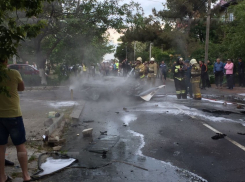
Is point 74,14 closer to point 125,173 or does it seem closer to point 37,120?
point 37,120

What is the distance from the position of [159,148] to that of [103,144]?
1139mm

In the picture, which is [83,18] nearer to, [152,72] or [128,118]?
[152,72]

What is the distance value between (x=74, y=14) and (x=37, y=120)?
1203 centimetres

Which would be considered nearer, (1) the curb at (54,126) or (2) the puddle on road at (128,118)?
(1) the curb at (54,126)

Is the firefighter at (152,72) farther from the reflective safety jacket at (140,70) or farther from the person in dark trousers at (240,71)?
the person in dark trousers at (240,71)

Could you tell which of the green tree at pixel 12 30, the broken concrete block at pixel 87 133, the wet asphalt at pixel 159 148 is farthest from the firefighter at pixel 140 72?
the green tree at pixel 12 30

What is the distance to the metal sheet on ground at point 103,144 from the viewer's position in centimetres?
621

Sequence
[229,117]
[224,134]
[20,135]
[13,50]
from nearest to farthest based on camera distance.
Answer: [13,50]
[20,135]
[224,134]
[229,117]

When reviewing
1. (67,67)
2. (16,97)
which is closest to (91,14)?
(67,67)

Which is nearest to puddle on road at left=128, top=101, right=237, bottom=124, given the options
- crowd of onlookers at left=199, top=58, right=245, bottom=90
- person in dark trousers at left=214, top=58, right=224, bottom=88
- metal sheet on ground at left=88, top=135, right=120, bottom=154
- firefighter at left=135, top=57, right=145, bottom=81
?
metal sheet on ground at left=88, top=135, right=120, bottom=154

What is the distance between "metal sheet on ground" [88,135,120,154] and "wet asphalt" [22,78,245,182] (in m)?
0.11

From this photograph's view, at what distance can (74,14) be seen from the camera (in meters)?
19.6

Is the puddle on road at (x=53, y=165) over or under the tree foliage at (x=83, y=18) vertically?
under

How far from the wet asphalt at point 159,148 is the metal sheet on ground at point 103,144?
0.11m
